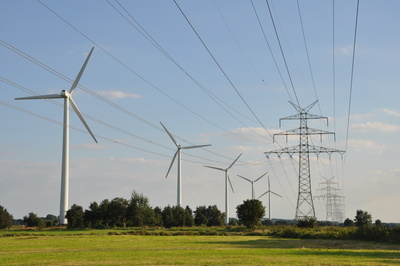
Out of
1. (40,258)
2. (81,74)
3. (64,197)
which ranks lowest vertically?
(40,258)

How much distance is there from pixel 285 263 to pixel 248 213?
303ft

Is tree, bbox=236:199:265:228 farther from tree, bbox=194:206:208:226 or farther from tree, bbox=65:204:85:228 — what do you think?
tree, bbox=194:206:208:226

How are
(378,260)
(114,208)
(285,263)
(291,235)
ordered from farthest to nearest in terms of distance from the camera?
1. (114,208)
2. (291,235)
3. (378,260)
4. (285,263)

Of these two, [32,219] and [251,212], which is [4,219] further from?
[251,212]

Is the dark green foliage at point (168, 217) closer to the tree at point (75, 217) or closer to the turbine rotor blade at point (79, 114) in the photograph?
the tree at point (75, 217)

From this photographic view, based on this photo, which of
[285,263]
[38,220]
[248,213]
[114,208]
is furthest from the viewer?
[38,220]

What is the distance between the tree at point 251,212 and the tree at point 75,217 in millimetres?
38562

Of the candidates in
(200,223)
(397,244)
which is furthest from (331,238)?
(200,223)

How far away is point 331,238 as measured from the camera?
83000 mm

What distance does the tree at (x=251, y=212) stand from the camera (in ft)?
423

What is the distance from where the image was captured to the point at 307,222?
101562 mm

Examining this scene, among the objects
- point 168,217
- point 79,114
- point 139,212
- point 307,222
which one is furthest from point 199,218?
point 79,114

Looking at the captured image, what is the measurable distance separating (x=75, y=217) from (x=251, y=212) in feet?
140

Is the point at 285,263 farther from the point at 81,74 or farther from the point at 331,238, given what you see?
the point at 81,74
